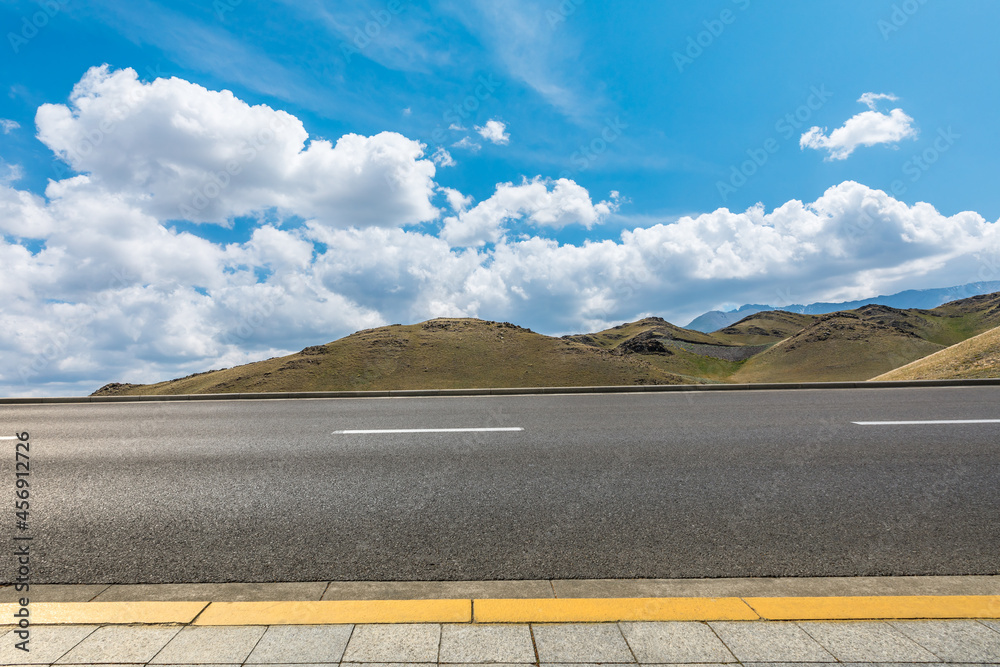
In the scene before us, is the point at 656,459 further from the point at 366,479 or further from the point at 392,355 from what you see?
the point at 392,355

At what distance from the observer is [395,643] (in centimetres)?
246

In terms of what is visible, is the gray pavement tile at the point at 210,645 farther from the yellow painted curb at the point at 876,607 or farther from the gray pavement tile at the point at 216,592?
the yellow painted curb at the point at 876,607

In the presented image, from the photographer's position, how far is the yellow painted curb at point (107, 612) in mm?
2768

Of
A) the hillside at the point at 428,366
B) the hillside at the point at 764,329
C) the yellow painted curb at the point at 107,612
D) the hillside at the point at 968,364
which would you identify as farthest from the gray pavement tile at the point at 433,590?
the hillside at the point at 764,329

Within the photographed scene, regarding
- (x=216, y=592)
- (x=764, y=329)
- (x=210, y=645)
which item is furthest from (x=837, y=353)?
(x=210, y=645)

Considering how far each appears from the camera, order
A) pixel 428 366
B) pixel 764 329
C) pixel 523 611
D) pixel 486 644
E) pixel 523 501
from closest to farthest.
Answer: pixel 486 644, pixel 523 611, pixel 523 501, pixel 428 366, pixel 764 329

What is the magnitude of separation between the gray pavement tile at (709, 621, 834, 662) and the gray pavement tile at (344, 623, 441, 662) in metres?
1.48

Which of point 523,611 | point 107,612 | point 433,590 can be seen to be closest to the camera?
point 523,611

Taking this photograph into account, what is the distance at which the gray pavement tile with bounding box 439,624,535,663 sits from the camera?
2324 mm

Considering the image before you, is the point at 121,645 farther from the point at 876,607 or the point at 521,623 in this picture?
the point at 876,607

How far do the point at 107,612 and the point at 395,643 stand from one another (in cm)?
180

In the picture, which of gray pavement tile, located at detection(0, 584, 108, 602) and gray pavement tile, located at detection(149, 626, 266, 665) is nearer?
gray pavement tile, located at detection(149, 626, 266, 665)

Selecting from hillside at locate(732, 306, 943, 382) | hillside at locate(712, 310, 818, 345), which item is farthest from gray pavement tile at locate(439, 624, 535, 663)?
hillside at locate(712, 310, 818, 345)

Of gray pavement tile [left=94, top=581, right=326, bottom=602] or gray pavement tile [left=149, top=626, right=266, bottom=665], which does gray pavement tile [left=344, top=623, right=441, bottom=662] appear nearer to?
gray pavement tile [left=149, top=626, right=266, bottom=665]
